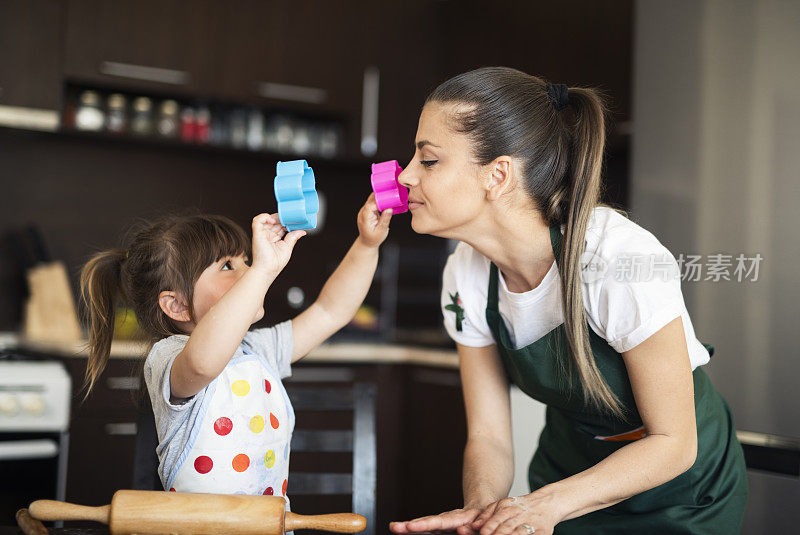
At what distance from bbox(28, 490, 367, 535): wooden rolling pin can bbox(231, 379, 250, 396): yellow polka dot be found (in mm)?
366

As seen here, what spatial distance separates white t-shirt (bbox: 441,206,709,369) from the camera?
1.07 meters

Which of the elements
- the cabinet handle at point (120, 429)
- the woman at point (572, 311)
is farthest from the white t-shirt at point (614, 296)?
the cabinet handle at point (120, 429)

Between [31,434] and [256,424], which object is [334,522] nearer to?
[256,424]

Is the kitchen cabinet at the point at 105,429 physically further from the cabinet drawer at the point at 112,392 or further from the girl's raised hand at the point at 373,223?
the girl's raised hand at the point at 373,223

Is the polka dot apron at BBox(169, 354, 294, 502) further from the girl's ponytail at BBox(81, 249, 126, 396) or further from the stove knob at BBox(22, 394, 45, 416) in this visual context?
the stove knob at BBox(22, 394, 45, 416)

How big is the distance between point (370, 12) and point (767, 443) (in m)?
2.32

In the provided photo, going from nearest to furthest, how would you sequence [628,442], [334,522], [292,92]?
[334,522] → [628,442] → [292,92]

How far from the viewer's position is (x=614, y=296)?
1.10 metres

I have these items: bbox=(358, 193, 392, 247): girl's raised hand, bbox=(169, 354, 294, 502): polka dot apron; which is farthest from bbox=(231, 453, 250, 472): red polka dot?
bbox=(358, 193, 392, 247): girl's raised hand

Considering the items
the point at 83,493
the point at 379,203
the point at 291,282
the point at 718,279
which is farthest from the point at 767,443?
the point at 291,282

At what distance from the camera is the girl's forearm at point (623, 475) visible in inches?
39.0

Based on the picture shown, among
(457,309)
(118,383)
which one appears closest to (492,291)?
(457,309)

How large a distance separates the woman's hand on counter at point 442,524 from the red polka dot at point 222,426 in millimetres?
318

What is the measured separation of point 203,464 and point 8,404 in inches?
49.7
